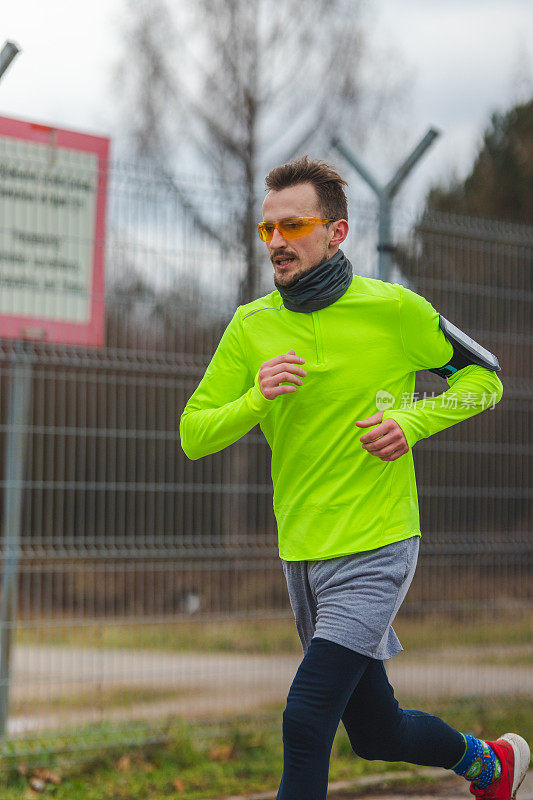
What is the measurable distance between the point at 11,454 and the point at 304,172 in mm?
2486

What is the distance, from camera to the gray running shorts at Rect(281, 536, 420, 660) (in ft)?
10.3

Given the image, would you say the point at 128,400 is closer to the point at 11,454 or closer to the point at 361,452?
the point at 11,454

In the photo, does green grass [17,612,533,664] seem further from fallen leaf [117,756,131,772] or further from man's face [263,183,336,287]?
man's face [263,183,336,287]

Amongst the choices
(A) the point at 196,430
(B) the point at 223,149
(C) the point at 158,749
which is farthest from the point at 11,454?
(B) the point at 223,149

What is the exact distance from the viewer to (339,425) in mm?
3262

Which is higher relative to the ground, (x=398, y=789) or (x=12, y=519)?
(x=12, y=519)

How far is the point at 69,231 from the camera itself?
5.39m

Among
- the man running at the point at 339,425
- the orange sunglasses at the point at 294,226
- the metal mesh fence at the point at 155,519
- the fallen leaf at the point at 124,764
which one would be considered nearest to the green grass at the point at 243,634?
the metal mesh fence at the point at 155,519

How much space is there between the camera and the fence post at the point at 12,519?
514cm

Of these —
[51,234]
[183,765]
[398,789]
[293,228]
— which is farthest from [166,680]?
[293,228]

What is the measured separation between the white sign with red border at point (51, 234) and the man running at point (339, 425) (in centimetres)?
207

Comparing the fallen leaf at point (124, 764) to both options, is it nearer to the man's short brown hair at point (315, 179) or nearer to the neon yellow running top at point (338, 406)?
the neon yellow running top at point (338, 406)

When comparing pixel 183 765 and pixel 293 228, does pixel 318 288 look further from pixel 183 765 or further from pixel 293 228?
pixel 183 765

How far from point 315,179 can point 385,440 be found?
0.86 m
